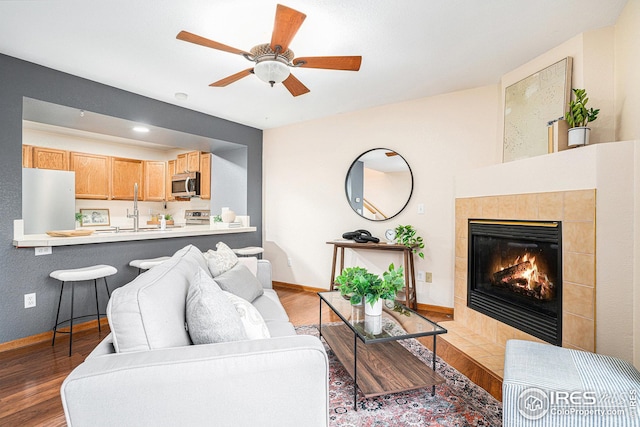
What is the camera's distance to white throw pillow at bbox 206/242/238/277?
90.1 inches

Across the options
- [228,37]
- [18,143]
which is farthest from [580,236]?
[18,143]

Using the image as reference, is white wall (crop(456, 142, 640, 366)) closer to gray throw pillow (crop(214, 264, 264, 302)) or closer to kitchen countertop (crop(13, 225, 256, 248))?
gray throw pillow (crop(214, 264, 264, 302))

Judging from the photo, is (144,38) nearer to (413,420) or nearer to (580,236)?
(413,420)

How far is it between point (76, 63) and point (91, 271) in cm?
179

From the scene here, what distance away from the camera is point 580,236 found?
77.6 inches

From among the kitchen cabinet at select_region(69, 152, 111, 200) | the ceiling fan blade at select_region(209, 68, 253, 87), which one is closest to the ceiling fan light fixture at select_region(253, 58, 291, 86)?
the ceiling fan blade at select_region(209, 68, 253, 87)

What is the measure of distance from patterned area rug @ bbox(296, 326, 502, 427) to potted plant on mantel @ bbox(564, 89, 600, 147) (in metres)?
1.78

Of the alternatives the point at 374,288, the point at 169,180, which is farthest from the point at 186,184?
the point at 374,288

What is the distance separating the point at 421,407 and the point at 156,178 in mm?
5753

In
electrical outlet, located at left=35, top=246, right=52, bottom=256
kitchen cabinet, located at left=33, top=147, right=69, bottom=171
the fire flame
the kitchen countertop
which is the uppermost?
kitchen cabinet, located at left=33, top=147, right=69, bottom=171

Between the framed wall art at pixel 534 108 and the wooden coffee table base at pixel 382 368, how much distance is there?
1981mm

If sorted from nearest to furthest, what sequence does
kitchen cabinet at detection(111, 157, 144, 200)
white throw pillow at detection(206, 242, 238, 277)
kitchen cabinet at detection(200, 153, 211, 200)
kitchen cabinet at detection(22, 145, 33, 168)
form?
1. white throw pillow at detection(206, 242, 238, 277)
2. kitchen cabinet at detection(22, 145, 33, 168)
3. kitchen cabinet at detection(200, 153, 211, 200)
4. kitchen cabinet at detection(111, 157, 144, 200)

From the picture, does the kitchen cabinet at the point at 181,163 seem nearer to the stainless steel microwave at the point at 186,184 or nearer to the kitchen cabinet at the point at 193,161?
the kitchen cabinet at the point at 193,161

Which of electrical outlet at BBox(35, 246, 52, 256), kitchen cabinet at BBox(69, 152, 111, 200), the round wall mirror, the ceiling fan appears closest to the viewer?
the ceiling fan
